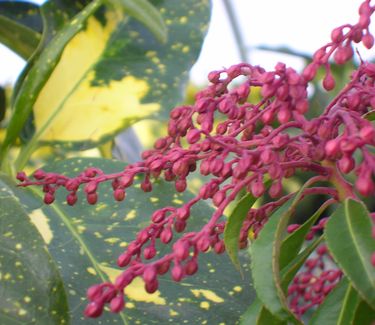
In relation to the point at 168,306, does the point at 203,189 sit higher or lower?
higher

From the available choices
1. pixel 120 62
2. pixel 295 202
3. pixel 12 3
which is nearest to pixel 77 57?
pixel 120 62

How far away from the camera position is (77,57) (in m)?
1.12

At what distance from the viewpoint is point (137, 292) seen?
818 millimetres

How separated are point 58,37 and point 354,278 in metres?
0.54

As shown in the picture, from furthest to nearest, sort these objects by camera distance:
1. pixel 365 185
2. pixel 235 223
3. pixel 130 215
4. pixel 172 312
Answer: pixel 130 215 < pixel 172 312 < pixel 235 223 < pixel 365 185

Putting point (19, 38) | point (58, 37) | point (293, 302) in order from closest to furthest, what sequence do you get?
point (293, 302) < point (58, 37) < point (19, 38)

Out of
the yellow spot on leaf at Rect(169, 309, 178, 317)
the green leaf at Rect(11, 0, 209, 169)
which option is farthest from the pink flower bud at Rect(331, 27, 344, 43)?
the green leaf at Rect(11, 0, 209, 169)

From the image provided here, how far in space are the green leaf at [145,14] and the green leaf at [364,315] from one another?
0.44m

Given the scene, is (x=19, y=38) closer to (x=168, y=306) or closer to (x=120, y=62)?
(x=120, y=62)

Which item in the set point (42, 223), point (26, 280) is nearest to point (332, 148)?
point (26, 280)

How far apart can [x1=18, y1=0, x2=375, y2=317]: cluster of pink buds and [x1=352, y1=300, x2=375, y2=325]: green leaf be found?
83 millimetres

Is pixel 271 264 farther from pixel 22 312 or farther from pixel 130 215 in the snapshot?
pixel 130 215

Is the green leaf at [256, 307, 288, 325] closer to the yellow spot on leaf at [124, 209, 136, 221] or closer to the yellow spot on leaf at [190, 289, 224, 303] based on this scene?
the yellow spot on leaf at [190, 289, 224, 303]

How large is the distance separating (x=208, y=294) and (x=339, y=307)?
208 millimetres
